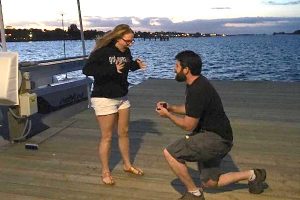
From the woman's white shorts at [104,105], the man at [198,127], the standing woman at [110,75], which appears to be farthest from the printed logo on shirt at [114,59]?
the man at [198,127]

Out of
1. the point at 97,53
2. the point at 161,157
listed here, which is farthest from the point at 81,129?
the point at 97,53

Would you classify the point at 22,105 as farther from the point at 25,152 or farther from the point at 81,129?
the point at 81,129

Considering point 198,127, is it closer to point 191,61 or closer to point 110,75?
point 191,61

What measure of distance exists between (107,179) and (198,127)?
4.78 feet

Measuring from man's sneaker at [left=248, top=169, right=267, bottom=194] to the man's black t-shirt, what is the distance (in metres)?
0.69

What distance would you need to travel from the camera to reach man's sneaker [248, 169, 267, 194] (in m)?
4.31

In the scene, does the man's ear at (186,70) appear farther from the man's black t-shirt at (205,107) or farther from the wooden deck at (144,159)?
the wooden deck at (144,159)

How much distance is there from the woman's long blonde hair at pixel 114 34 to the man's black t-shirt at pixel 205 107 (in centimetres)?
118

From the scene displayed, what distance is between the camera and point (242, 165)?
5.48 metres

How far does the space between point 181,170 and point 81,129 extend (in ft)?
12.7

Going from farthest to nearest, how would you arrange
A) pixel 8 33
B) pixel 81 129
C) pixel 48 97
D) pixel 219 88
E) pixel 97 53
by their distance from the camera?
pixel 219 88, pixel 48 97, pixel 8 33, pixel 81 129, pixel 97 53

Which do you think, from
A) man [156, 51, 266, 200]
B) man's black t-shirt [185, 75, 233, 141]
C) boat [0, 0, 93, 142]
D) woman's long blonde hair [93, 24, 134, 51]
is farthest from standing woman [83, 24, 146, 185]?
boat [0, 0, 93, 142]

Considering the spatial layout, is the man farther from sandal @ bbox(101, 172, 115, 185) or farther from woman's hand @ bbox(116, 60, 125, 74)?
sandal @ bbox(101, 172, 115, 185)

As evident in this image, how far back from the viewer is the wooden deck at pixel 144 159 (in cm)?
453
